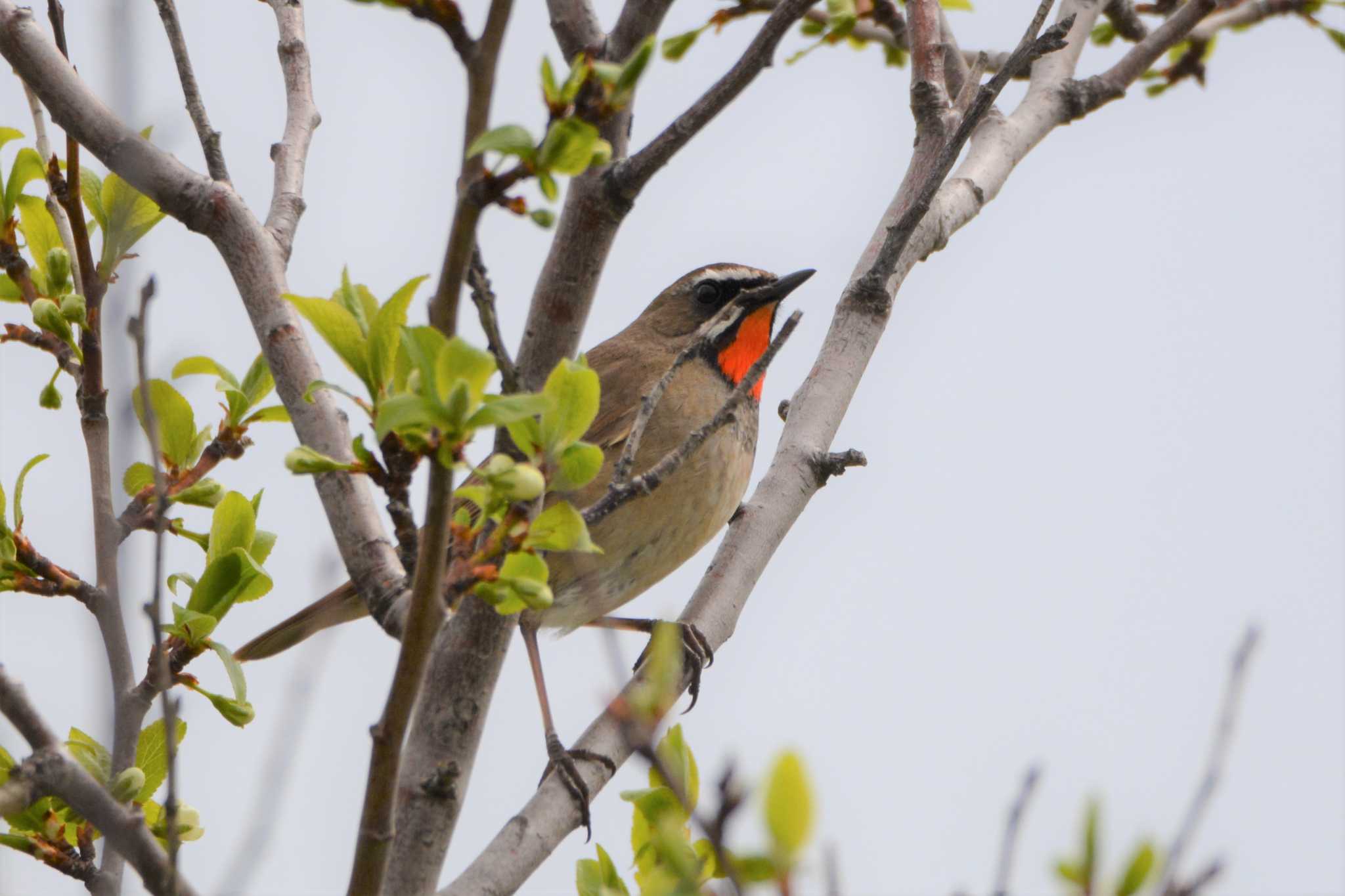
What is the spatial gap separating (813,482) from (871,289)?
0.63 metres

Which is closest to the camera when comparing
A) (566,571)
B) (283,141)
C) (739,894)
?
(739,894)

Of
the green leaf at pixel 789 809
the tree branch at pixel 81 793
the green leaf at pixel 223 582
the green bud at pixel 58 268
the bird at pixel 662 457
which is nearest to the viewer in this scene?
the green leaf at pixel 789 809

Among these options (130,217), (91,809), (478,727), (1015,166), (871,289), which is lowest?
(91,809)

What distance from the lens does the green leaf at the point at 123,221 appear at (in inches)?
150

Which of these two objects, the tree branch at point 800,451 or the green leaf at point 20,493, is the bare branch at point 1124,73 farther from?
the green leaf at point 20,493

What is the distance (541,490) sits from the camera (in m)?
2.48

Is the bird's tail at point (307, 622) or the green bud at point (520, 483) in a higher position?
the bird's tail at point (307, 622)

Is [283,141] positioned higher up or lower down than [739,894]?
higher up

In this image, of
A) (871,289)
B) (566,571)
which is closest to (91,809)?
(871,289)

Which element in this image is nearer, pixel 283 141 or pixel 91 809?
pixel 91 809

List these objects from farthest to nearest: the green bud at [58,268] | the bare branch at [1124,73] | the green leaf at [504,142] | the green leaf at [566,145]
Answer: the bare branch at [1124,73], the green bud at [58,268], the green leaf at [566,145], the green leaf at [504,142]

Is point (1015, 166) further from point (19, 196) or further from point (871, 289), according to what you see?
point (19, 196)

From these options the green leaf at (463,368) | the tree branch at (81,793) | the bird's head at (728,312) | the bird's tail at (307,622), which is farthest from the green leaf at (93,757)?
→ the bird's head at (728,312)

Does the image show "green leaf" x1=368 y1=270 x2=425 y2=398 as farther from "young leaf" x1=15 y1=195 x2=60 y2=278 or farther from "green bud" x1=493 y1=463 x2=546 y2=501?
"young leaf" x1=15 y1=195 x2=60 y2=278
